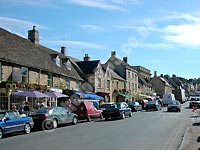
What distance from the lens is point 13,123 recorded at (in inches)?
749

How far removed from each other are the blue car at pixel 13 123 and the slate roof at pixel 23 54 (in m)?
9.37

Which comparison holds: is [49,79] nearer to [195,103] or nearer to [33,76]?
[33,76]

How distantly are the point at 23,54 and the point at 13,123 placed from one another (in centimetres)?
1564

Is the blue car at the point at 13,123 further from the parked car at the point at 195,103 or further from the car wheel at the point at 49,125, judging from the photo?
the parked car at the point at 195,103

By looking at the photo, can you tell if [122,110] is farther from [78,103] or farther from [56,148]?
[56,148]

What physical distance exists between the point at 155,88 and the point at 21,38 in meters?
87.6

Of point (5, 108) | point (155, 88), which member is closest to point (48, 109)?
point (5, 108)

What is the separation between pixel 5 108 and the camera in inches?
1110

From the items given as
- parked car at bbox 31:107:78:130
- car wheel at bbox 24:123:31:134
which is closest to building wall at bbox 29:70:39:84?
parked car at bbox 31:107:78:130

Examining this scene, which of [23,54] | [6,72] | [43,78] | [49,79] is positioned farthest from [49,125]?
[49,79]

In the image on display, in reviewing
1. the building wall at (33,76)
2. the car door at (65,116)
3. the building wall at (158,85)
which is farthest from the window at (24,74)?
the building wall at (158,85)

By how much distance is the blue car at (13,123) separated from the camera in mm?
18263

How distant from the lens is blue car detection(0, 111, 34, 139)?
59.9 ft

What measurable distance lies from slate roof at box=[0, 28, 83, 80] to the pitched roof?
10.5 metres
